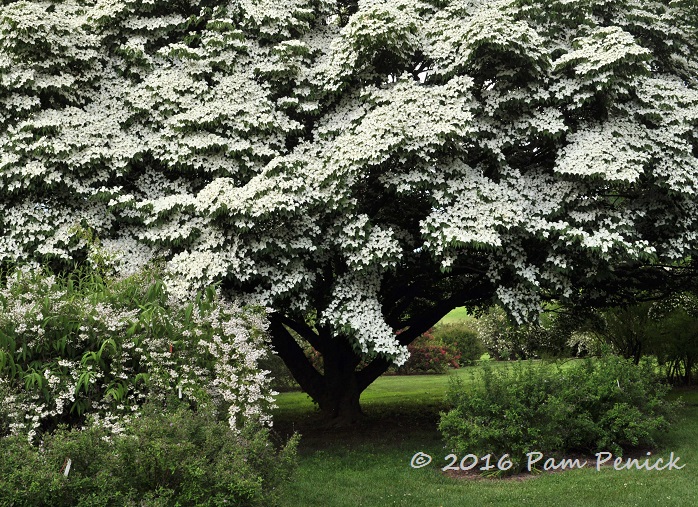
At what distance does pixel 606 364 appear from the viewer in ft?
→ 31.8

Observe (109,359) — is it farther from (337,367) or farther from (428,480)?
(337,367)

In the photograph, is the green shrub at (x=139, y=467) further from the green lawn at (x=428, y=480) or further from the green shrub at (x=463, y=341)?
the green shrub at (x=463, y=341)

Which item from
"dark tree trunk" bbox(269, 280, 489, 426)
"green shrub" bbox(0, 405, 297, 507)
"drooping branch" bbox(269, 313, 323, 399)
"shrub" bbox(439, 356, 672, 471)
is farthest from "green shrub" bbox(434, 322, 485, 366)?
"green shrub" bbox(0, 405, 297, 507)

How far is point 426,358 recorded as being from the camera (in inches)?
1067

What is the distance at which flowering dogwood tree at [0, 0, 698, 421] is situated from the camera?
9.25 m

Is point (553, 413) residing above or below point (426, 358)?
above

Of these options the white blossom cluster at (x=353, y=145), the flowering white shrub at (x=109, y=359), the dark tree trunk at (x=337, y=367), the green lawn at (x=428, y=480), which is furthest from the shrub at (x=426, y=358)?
the flowering white shrub at (x=109, y=359)

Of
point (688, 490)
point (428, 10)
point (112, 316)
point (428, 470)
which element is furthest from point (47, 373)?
point (428, 10)

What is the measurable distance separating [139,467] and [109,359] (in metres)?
1.46

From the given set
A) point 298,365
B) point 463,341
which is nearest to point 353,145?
point 298,365

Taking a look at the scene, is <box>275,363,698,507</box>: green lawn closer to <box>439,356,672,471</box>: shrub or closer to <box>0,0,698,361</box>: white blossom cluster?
<box>439,356,672,471</box>: shrub

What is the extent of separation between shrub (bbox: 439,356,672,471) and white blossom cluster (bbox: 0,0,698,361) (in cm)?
136

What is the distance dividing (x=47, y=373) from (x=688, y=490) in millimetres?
6872

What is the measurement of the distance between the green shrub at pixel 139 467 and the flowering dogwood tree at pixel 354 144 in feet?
14.8
